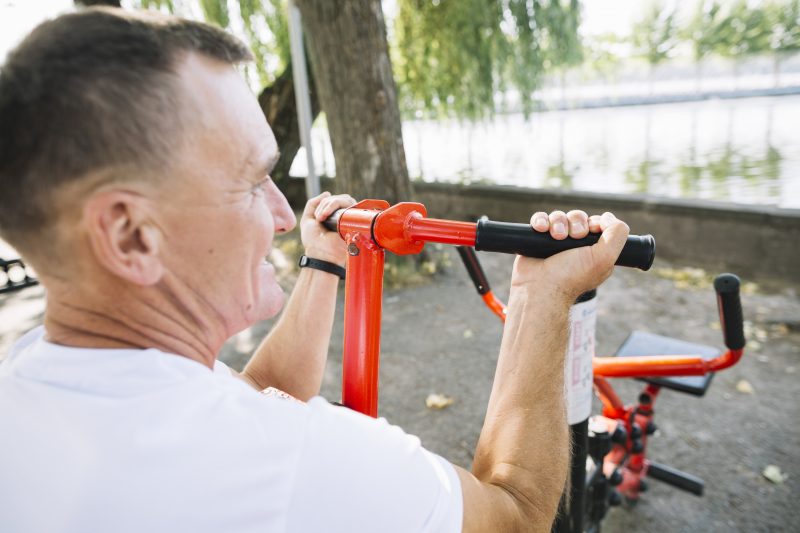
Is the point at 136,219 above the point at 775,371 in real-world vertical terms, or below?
above

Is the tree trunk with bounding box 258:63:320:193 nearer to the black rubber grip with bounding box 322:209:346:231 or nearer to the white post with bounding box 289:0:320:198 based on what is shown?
the white post with bounding box 289:0:320:198

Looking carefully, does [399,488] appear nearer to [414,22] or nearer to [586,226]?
[586,226]

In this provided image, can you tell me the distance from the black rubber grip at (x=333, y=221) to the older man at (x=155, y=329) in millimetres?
415

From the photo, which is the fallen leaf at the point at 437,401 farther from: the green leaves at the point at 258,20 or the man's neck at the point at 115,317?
the green leaves at the point at 258,20

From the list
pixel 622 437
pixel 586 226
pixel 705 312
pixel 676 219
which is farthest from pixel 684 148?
pixel 586 226

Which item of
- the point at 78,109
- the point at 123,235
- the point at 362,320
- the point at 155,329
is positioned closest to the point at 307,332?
the point at 362,320

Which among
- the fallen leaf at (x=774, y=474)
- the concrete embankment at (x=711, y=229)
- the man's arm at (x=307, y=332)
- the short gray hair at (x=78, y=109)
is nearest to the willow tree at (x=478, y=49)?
the concrete embankment at (x=711, y=229)

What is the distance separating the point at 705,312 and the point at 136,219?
4686 millimetres

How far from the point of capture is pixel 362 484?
747 millimetres

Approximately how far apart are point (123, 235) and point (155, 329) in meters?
0.18

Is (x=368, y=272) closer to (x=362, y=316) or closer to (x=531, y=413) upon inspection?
(x=362, y=316)

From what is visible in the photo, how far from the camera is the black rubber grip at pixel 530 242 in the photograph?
3.38 ft

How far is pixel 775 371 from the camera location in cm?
342

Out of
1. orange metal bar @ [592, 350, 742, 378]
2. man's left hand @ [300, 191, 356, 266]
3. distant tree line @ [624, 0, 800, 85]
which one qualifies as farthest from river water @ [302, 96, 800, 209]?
distant tree line @ [624, 0, 800, 85]
